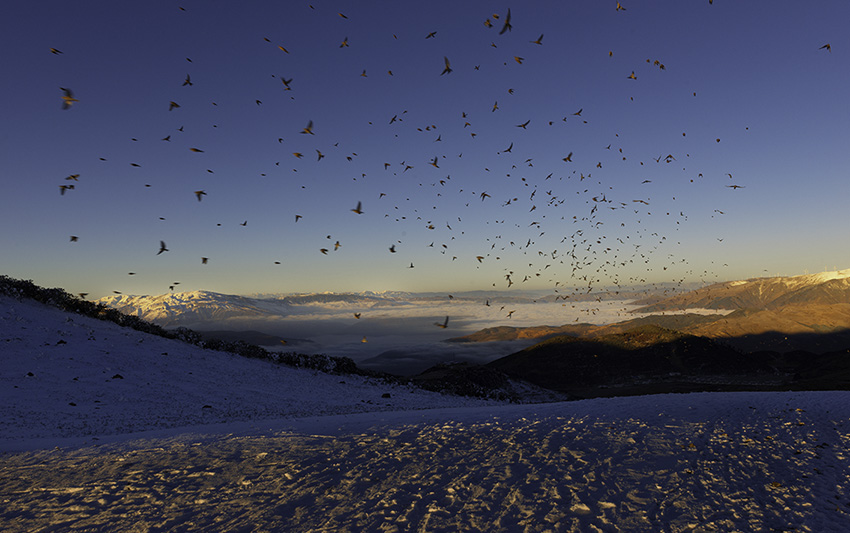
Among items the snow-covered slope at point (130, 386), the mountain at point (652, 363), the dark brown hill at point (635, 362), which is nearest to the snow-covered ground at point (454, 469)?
the snow-covered slope at point (130, 386)

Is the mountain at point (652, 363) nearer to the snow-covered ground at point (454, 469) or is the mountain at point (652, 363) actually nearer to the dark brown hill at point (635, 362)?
the dark brown hill at point (635, 362)

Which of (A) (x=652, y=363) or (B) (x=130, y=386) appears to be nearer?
(B) (x=130, y=386)

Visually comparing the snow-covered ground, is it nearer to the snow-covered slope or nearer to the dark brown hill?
the snow-covered slope

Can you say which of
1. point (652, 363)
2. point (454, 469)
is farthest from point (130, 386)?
point (652, 363)

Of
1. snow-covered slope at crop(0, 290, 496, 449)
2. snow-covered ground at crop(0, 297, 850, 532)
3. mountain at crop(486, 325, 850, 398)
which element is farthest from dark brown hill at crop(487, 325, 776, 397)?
snow-covered ground at crop(0, 297, 850, 532)

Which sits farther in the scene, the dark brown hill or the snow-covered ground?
the dark brown hill

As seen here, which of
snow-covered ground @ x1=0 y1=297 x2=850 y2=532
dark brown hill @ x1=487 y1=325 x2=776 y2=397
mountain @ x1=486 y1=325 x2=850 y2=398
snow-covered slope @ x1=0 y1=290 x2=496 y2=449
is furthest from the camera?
dark brown hill @ x1=487 y1=325 x2=776 y2=397

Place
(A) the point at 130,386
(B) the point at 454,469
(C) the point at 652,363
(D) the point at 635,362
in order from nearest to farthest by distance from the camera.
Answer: (B) the point at 454,469
(A) the point at 130,386
(C) the point at 652,363
(D) the point at 635,362

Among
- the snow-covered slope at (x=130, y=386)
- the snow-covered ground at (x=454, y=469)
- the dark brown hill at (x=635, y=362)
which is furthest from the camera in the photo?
the dark brown hill at (x=635, y=362)

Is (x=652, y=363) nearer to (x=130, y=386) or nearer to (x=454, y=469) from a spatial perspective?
(x=130, y=386)
